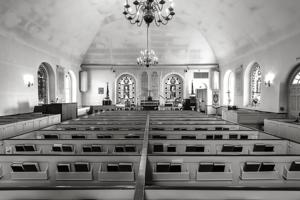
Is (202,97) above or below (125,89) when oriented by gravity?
below

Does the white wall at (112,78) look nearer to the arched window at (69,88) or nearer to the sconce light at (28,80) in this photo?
the arched window at (69,88)

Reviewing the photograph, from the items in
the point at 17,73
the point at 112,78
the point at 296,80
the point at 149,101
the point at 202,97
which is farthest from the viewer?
the point at 112,78

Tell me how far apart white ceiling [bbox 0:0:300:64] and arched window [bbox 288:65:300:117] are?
157 centimetres

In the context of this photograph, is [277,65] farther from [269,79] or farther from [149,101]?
[149,101]

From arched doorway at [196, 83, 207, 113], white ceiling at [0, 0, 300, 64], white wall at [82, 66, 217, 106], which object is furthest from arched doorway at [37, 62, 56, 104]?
arched doorway at [196, 83, 207, 113]

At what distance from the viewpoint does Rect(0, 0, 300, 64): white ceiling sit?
8758mm

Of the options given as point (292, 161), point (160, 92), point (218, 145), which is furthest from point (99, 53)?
point (292, 161)

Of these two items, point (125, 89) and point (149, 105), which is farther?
point (125, 89)

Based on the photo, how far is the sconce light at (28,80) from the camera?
10.3m

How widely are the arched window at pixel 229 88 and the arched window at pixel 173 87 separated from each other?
3.19m

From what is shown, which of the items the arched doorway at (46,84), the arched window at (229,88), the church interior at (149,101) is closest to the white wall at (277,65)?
the church interior at (149,101)

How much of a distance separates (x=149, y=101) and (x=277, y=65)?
314 inches

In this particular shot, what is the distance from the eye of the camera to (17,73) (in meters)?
9.71

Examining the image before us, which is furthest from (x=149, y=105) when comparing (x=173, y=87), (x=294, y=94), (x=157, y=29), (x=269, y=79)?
(x=294, y=94)
